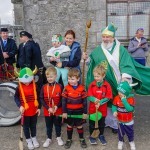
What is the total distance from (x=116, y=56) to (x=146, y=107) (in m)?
1.96

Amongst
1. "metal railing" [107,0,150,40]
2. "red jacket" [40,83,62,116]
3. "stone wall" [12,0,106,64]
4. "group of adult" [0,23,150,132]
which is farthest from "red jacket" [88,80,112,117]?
"metal railing" [107,0,150,40]

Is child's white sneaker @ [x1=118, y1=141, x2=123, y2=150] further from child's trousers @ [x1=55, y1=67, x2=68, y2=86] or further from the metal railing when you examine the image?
the metal railing

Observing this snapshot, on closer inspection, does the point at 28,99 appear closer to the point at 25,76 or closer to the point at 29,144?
the point at 25,76

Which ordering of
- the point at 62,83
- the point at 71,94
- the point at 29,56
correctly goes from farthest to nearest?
the point at 29,56
the point at 62,83
the point at 71,94

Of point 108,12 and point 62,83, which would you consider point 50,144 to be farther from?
point 108,12

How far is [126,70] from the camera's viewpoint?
13.0 feet

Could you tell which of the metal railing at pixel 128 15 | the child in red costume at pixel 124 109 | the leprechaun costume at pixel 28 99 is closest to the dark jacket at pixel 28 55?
the leprechaun costume at pixel 28 99

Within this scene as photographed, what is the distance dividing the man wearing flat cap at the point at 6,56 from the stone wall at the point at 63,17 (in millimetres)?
1543

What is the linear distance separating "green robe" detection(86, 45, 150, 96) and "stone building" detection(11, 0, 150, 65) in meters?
2.79

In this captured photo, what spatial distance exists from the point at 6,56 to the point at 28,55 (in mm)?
728

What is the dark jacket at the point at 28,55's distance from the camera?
4.96 metres

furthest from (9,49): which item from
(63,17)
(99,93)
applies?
(99,93)

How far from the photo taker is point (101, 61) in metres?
4.11

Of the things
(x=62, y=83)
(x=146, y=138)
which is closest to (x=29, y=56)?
(x=62, y=83)
